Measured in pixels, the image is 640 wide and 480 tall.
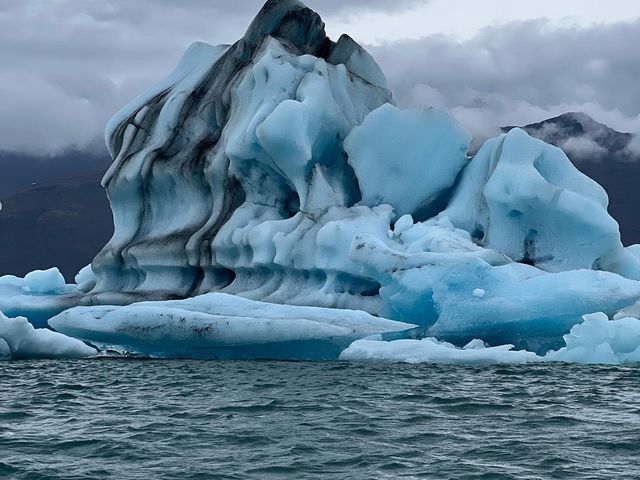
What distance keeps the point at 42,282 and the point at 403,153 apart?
37.2 ft

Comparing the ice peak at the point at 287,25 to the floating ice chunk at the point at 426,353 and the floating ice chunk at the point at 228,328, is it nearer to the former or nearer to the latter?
the floating ice chunk at the point at 228,328

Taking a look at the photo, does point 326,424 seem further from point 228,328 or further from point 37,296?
point 37,296

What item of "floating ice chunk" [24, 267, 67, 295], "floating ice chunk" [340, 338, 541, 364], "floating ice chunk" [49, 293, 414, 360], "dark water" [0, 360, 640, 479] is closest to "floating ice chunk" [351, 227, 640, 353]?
"floating ice chunk" [49, 293, 414, 360]

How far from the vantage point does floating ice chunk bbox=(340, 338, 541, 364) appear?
1553cm

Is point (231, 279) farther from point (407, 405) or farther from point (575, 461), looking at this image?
point (575, 461)

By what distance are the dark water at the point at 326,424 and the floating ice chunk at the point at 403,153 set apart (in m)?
7.29

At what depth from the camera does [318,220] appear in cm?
2066

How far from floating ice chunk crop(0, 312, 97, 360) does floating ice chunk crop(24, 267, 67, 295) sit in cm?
884

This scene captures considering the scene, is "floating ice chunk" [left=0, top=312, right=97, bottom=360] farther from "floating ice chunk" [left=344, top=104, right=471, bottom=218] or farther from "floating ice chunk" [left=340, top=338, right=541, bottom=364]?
"floating ice chunk" [left=344, top=104, right=471, bottom=218]

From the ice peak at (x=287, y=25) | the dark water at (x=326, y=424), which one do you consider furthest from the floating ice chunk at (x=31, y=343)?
the ice peak at (x=287, y=25)

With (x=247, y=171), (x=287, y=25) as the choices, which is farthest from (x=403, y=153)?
(x=287, y=25)

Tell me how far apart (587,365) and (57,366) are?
9.06 meters

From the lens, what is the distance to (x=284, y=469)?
295 inches

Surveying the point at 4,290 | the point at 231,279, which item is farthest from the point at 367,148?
the point at 4,290
